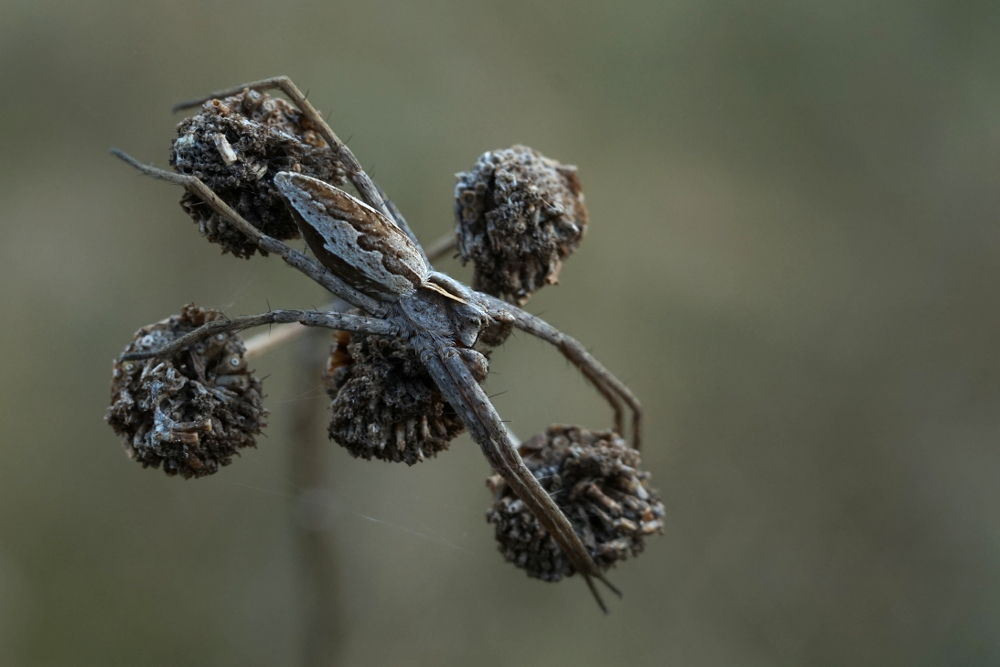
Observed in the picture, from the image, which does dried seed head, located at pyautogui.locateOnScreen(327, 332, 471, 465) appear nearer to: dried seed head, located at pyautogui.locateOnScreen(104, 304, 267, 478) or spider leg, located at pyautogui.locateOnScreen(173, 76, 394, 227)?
dried seed head, located at pyautogui.locateOnScreen(104, 304, 267, 478)

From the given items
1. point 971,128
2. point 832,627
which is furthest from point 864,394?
point 971,128

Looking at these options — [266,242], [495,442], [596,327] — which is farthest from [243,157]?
[596,327]

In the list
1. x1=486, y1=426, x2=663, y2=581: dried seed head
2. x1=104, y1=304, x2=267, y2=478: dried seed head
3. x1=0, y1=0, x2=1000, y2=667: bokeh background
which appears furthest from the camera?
x1=0, y1=0, x2=1000, y2=667: bokeh background

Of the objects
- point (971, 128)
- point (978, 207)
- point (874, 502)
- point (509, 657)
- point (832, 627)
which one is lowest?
point (509, 657)

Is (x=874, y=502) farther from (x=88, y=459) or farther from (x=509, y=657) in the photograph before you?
(x=88, y=459)

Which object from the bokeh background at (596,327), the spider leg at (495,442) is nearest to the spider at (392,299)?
the spider leg at (495,442)

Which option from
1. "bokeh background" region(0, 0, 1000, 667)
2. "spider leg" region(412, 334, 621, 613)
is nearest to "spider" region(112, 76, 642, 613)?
"spider leg" region(412, 334, 621, 613)
